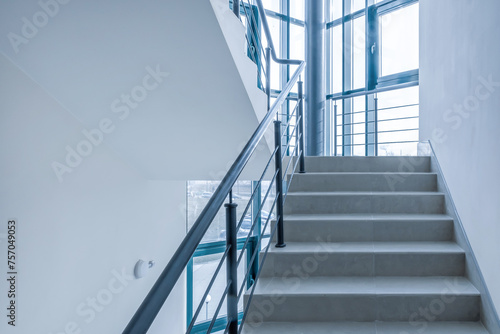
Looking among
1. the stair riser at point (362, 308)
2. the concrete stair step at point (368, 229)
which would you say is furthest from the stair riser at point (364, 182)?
the stair riser at point (362, 308)

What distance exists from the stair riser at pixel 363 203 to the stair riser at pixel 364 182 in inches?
6.7

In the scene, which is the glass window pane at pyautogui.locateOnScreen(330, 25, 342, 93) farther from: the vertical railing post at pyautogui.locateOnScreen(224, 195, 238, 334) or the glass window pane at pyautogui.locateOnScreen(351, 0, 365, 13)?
the vertical railing post at pyautogui.locateOnScreen(224, 195, 238, 334)

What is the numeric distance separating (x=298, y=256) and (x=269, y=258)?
13cm

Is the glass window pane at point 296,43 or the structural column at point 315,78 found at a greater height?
the glass window pane at point 296,43

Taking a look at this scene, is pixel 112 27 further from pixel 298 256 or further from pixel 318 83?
pixel 318 83

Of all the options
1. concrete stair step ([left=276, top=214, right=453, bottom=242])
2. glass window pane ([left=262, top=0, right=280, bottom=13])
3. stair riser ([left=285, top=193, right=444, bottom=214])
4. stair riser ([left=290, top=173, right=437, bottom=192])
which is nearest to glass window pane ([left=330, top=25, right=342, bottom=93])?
glass window pane ([left=262, top=0, right=280, bottom=13])

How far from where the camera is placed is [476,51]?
1.45 m

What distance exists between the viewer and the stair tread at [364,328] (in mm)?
1172

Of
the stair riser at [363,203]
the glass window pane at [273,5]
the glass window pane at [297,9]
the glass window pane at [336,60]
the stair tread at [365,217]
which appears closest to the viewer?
the stair tread at [365,217]

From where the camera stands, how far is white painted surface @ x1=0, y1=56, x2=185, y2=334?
1.44 m

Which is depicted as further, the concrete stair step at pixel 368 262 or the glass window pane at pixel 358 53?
the glass window pane at pixel 358 53

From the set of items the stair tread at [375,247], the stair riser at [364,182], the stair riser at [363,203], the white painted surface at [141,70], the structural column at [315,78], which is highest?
the structural column at [315,78]

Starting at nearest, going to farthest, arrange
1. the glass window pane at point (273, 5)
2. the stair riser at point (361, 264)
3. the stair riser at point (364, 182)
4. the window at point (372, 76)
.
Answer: the stair riser at point (361, 264) → the stair riser at point (364, 182) → the window at point (372, 76) → the glass window pane at point (273, 5)

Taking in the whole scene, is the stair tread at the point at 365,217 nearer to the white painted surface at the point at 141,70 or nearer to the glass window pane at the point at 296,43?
the white painted surface at the point at 141,70
